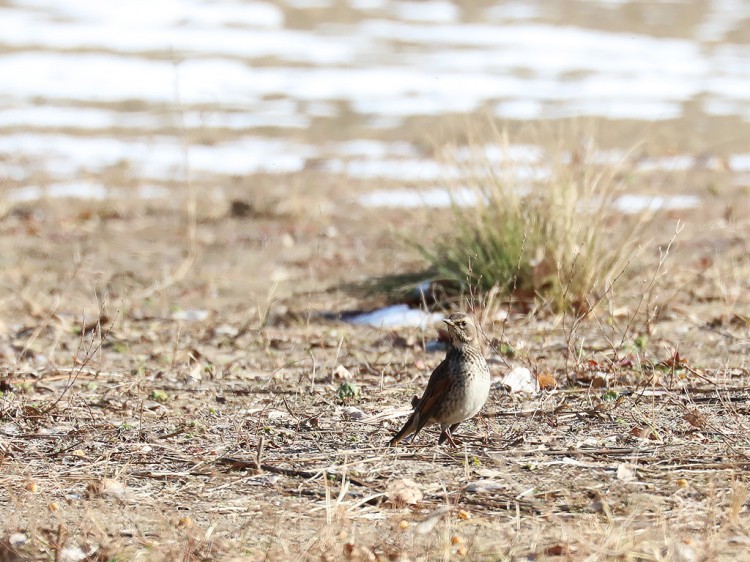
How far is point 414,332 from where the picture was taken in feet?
21.1

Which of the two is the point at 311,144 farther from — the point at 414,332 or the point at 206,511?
the point at 206,511

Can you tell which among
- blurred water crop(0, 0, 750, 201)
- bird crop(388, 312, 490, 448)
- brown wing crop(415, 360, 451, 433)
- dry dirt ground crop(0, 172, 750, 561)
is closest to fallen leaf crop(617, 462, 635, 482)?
dry dirt ground crop(0, 172, 750, 561)

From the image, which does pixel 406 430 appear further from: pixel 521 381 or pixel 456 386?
pixel 521 381

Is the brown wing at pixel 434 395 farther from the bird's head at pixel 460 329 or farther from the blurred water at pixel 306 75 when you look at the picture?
the blurred water at pixel 306 75

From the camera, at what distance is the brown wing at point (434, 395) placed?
152 inches

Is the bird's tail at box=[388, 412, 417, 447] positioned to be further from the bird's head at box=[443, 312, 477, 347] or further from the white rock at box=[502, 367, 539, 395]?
the white rock at box=[502, 367, 539, 395]

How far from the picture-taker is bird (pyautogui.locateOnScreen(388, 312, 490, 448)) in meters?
3.84

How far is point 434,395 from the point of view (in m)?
3.88

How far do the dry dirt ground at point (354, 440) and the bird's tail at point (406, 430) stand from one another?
0.12ft

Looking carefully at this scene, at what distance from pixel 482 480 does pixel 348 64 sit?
1958cm

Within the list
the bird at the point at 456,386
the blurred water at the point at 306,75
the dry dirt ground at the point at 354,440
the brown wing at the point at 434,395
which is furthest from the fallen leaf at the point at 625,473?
the blurred water at the point at 306,75

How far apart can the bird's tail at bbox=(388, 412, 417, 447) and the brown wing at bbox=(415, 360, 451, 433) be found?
0.03 meters

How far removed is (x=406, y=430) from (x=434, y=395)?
23cm

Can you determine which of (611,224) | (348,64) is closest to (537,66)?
(348,64)
